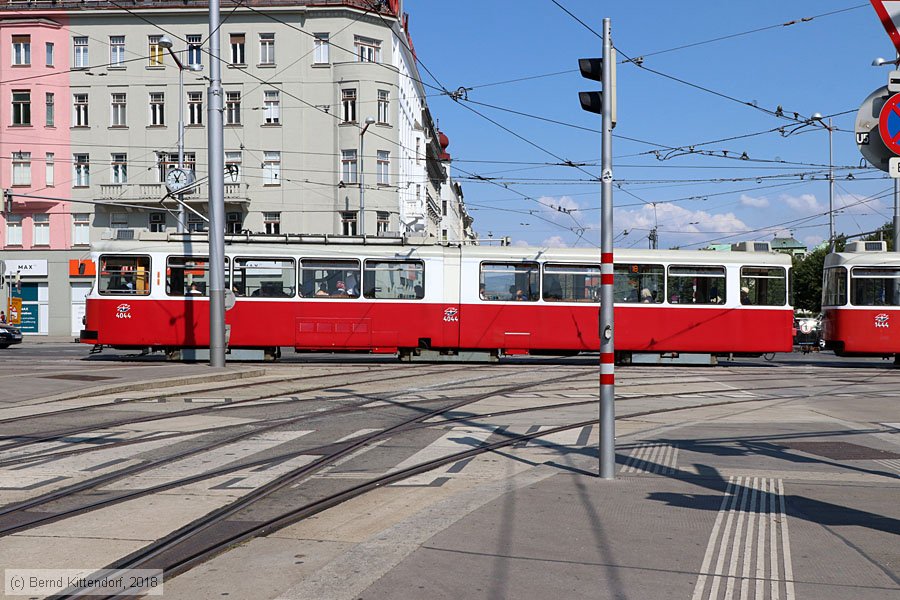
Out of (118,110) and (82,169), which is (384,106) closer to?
(118,110)

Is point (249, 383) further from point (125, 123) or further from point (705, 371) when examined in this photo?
point (125, 123)

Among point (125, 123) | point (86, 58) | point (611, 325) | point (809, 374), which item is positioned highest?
point (86, 58)

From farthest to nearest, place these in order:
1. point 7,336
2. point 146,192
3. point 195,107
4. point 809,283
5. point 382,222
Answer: point 809,283 < point 195,107 < point 382,222 < point 146,192 < point 7,336

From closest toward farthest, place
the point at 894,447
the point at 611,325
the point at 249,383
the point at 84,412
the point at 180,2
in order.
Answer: the point at 611,325
the point at 894,447
the point at 84,412
the point at 249,383
the point at 180,2

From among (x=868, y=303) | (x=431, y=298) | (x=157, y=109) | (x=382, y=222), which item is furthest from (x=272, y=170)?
(x=868, y=303)

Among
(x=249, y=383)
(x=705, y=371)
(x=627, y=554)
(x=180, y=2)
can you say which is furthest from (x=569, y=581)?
(x=180, y=2)

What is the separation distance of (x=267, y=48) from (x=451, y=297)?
84.9 ft

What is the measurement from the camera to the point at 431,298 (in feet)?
81.6

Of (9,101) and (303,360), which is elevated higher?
(9,101)

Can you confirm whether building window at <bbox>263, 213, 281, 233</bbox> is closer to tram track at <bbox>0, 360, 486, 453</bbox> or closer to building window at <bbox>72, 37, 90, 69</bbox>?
building window at <bbox>72, 37, 90, 69</bbox>

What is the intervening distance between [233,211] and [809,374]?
3072 centimetres

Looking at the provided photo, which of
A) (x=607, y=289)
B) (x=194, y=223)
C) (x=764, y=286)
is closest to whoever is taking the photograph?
(x=607, y=289)

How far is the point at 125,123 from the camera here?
46.6 metres

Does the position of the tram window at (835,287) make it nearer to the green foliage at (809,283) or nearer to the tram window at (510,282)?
the tram window at (510,282)
